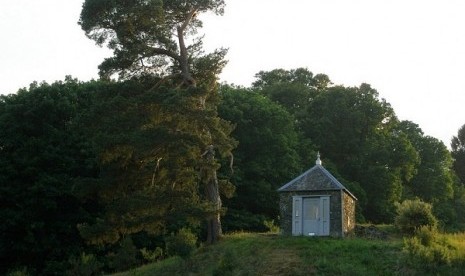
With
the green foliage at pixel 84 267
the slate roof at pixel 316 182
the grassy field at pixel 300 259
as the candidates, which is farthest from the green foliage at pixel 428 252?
the green foliage at pixel 84 267

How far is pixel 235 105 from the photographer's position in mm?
42000

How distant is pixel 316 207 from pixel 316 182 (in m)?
1.16

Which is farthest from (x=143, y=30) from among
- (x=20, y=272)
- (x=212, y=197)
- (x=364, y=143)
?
(x=364, y=143)

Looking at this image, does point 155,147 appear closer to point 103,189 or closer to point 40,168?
point 103,189

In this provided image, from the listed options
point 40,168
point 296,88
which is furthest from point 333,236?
point 296,88

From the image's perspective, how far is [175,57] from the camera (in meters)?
29.2

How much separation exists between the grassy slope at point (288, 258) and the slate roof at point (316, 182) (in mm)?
2694

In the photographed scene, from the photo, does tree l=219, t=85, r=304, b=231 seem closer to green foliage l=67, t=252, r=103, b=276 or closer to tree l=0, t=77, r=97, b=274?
tree l=0, t=77, r=97, b=274

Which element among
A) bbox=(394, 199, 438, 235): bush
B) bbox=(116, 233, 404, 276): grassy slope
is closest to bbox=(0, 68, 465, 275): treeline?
bbox=(116, 233, 404, 276): grassy slope

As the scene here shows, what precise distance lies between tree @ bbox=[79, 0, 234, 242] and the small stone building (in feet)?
10.9

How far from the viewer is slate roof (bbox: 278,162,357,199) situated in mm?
27797

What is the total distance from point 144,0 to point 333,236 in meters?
13.3

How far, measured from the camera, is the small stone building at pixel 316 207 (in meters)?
27.4

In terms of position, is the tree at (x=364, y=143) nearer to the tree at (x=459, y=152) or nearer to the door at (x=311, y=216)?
the door at (x=311, y=216)
